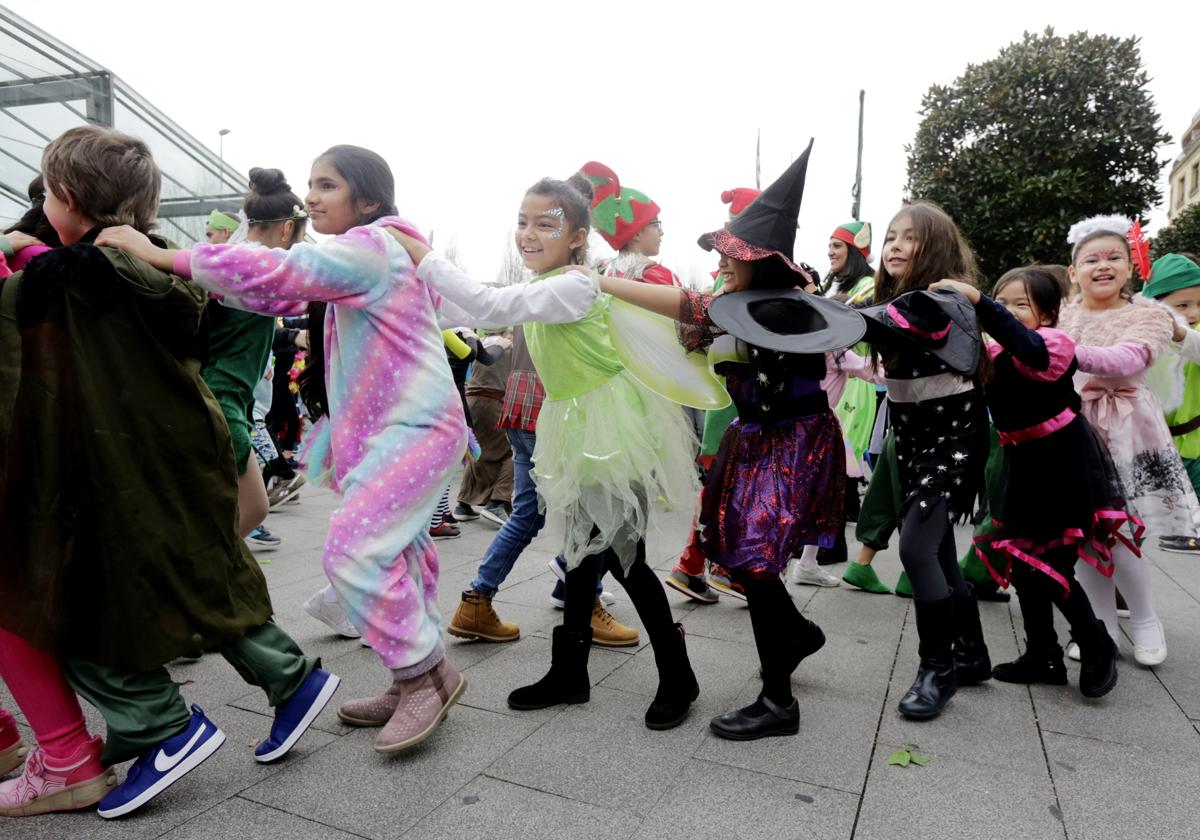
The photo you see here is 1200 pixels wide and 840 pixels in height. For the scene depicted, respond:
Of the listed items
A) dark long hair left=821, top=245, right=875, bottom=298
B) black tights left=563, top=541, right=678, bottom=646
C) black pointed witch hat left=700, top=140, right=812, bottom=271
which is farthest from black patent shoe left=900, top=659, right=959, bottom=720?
dark long hair left=821, top=245, right=875, bottom=298

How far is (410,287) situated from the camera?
2.57 meters

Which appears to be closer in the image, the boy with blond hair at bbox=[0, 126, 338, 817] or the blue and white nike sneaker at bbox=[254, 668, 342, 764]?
the boy with blond hair at bbox=[0, 126, 338, 817]

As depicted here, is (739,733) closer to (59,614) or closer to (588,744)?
(588,744)

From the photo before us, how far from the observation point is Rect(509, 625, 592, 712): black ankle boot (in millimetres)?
2916

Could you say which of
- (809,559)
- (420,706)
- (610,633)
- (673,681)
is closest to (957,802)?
(673,681)

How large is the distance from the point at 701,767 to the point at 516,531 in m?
1.48

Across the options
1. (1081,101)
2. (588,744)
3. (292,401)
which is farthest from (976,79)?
(588,744)

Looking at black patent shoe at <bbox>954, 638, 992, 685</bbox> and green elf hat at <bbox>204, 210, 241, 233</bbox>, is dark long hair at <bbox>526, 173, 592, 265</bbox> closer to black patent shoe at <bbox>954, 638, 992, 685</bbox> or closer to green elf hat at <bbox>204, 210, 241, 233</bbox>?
black patent shoe at <bbox>954, 638, 992, 685</bbox>

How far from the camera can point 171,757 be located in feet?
7.13

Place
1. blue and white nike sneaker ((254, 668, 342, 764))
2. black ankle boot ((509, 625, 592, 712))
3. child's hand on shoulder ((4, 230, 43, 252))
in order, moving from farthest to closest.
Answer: black ankle boot ((509, 625, 592, 712)), blue and white nike sneaker ((254, 668, 342, 764)), child's hand on shoulder ((4, 230, 43, 252))

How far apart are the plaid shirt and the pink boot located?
1.26 metres

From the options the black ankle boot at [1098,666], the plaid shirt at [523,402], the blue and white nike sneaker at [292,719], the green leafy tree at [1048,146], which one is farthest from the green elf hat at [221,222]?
the green leafy tree at [1048,146]

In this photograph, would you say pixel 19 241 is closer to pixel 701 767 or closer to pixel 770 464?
pixel 770 464

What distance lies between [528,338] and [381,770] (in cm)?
145
